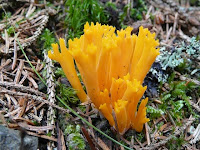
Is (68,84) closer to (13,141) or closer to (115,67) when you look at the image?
→ (115,67)

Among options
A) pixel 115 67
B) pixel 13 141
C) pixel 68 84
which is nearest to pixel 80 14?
pixel 68 84

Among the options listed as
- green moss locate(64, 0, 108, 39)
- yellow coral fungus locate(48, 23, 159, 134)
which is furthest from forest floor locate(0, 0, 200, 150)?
yellow coral fungus locate(48, 23, 159, 134)

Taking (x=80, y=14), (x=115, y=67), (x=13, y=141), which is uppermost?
(x=80, y=14)

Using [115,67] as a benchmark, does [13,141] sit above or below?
below

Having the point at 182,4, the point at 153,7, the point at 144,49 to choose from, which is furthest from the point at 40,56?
the point at 182,4

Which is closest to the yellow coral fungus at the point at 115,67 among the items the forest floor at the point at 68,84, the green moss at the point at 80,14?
the forest floor at the point at 68,84

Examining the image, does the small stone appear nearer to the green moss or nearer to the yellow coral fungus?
the yellow coral fungus

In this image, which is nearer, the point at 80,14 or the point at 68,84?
the point at 68,84
